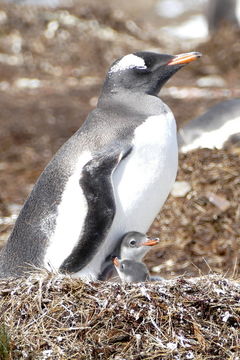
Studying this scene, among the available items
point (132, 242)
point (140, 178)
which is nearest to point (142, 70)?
point (140, 178)

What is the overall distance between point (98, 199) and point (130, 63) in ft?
3.00

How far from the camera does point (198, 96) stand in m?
13.6

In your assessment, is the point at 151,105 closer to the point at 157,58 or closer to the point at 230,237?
the point at 157,58

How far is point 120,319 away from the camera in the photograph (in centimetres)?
426

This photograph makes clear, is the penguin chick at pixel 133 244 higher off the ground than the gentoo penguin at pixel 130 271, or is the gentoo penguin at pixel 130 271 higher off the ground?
the penguin chick at pixel 133 244

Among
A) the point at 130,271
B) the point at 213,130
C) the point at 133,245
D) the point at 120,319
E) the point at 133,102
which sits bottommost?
the point at 213,130

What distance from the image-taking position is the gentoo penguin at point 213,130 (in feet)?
27.7

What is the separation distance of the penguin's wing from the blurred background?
0.60m

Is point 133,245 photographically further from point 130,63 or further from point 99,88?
point 99,88

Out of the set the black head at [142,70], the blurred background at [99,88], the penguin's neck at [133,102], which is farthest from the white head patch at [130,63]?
the blurred background at [99,88]

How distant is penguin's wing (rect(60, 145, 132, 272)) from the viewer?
5047 mm

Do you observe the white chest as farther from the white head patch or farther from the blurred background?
the blurred background

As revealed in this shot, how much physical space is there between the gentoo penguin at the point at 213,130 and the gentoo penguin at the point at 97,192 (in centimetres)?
310

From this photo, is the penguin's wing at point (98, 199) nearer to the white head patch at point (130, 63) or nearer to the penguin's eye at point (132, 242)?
the penguin's eye at point (132, 242)
